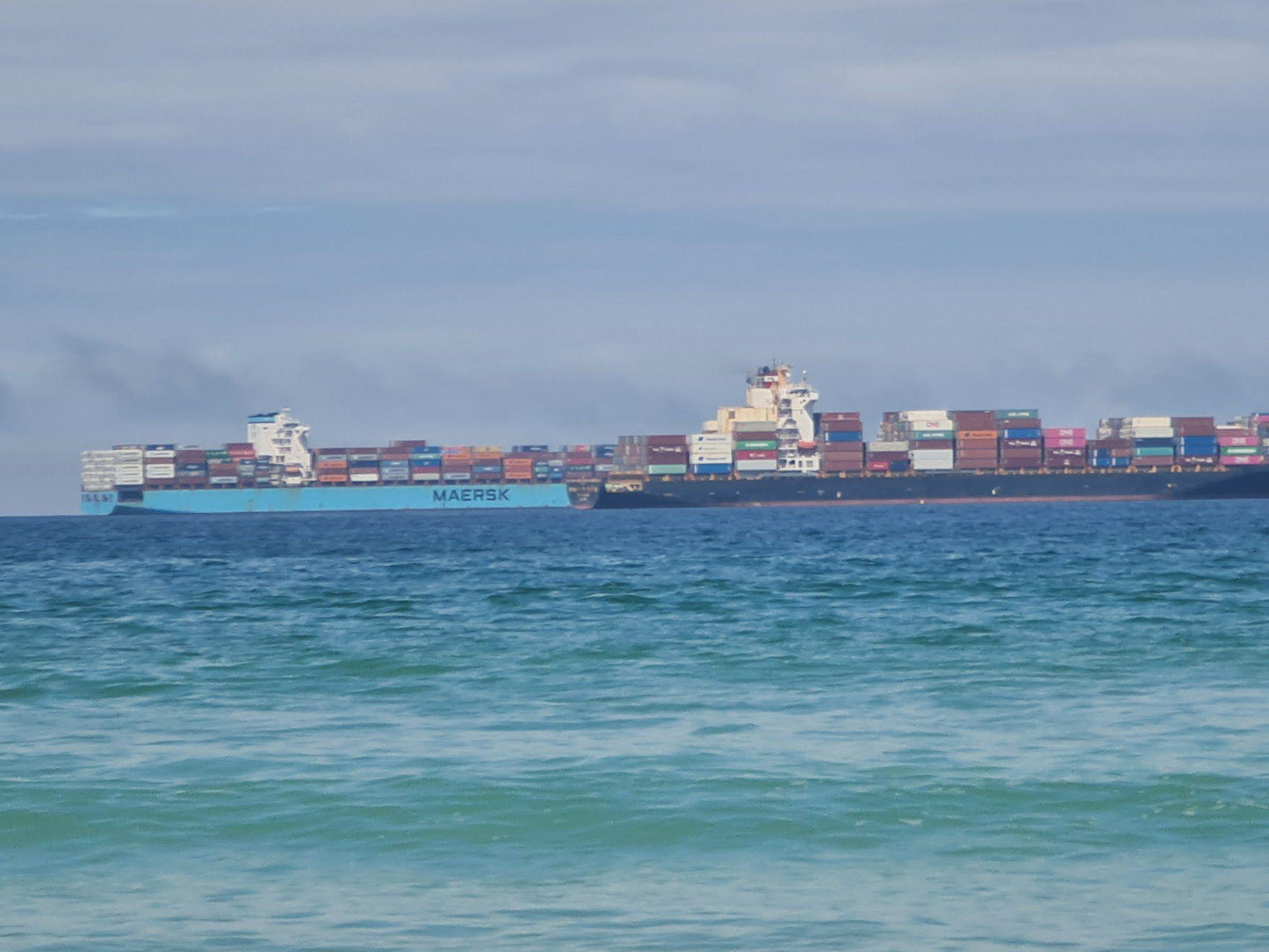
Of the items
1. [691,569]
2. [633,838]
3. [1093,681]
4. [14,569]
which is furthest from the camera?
[14,569]

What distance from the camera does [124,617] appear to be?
33.0 meters

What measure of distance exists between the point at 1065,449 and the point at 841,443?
1957cm

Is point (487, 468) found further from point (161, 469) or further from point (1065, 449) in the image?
point (1065, 449)

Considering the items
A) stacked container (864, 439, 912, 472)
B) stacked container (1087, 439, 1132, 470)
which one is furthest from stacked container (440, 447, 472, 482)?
stacked container (1087, 439, 1132, 470)

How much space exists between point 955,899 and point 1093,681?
398 inches

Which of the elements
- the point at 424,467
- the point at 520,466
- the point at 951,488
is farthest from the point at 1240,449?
the point at 424,467

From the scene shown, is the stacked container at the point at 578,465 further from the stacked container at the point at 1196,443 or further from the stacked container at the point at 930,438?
the stacked container at the point at 1196,443

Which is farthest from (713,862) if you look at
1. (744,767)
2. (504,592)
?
(504,592)

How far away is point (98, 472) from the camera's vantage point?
581ft

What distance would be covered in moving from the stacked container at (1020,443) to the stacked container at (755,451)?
19988mm

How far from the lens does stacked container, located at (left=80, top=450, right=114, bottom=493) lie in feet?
574

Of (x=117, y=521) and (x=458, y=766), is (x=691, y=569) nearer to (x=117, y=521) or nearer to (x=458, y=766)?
(x=458, y=766)

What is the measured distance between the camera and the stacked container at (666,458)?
146 metres

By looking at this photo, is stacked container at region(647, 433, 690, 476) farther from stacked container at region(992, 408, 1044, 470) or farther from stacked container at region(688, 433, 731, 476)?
stacked container at region(992, 408, 1044, 470)
